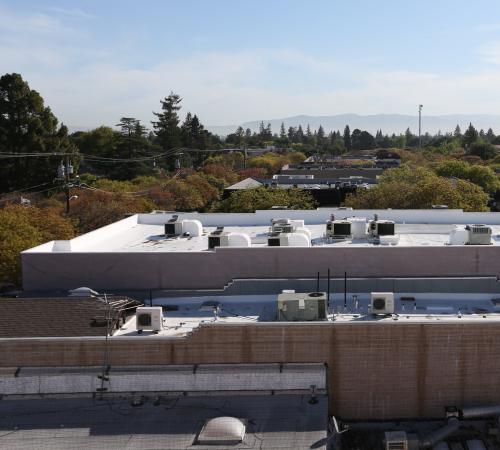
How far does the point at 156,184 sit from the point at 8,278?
33410 mm

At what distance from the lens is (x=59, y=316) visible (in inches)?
651

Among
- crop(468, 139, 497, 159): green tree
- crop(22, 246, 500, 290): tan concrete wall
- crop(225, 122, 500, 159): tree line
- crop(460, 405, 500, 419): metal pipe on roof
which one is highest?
crop(225, 122, 500, 159): tree line

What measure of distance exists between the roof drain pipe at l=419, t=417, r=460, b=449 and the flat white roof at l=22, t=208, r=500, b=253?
821cm

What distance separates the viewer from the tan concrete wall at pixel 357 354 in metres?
15.6

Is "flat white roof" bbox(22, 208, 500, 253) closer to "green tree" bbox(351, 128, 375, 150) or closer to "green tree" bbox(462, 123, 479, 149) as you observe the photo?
"green tree" bbox(462, 123, 479, 149)

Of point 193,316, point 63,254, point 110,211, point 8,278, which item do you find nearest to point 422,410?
point 193,316

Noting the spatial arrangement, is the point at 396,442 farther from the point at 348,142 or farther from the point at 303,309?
the point at 348,142

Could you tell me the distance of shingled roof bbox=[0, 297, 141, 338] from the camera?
16094 mm

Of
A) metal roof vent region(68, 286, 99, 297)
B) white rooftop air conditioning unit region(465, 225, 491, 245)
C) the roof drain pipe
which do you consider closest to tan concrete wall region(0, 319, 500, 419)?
the roof drain pipe

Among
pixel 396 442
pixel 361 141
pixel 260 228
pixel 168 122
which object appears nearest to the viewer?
pixel 396 442

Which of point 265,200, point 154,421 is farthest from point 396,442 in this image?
point 265,200

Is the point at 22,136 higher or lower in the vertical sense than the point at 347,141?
lower

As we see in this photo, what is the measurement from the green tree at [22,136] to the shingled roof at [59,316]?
3419cm

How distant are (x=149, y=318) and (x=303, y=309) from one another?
4171mm
